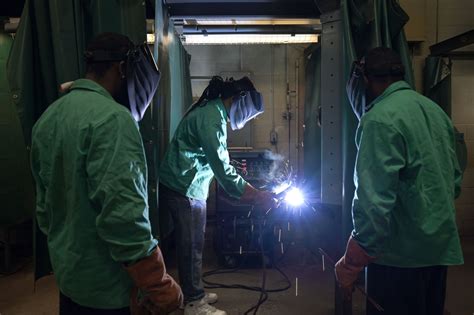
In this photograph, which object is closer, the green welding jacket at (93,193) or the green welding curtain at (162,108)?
the green welding jacket at (93,193)

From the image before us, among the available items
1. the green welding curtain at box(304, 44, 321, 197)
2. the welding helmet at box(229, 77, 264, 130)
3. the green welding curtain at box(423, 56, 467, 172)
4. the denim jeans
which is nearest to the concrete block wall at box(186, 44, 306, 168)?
the green welding curtain at box(304, 44, 321, 197)

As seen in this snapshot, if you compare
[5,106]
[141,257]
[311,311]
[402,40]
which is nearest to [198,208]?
[311,311]

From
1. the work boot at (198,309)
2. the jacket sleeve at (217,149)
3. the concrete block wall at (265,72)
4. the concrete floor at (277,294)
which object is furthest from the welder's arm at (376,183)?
the concrete block wall at (265,72)

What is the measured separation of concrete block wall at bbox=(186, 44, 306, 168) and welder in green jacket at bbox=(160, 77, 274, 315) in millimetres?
2623

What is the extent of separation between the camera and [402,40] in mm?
2109

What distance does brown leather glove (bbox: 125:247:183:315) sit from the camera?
3.85 ft

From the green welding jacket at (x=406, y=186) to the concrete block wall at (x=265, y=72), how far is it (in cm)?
376

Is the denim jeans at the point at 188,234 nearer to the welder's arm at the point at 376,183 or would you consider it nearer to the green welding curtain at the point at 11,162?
the welder's arm at the point at 376,183

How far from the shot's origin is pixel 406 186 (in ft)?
4.61

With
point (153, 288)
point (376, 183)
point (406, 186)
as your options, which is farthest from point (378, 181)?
point (153, 288)

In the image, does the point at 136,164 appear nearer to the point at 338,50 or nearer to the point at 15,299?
the point at 338,50

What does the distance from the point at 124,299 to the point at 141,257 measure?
0.68 ft

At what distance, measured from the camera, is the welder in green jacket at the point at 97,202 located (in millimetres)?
1111

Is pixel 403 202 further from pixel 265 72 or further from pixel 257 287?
pixel 265 72
